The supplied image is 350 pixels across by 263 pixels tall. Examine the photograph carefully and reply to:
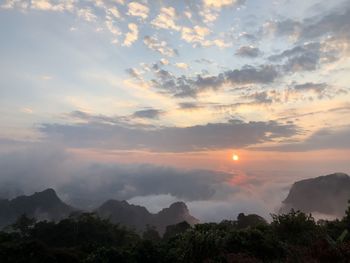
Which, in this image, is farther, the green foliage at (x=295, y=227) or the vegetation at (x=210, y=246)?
the green foliage at (x=295, y=227)

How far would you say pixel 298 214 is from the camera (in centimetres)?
2488

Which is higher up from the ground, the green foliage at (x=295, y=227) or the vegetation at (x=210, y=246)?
the green foliage at (x=295, y=227)

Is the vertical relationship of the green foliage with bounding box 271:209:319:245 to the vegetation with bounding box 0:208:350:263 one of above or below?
above

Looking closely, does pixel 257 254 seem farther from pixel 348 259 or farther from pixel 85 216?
pixel 85 216

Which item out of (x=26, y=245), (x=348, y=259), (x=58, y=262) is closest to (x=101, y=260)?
(x=58, y=262)

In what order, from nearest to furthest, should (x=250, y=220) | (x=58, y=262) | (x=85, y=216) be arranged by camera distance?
(x=58, y=262) < (x=85, y=216) < (x=250, y=220)

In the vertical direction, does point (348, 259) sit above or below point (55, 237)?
above

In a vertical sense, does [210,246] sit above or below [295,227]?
below

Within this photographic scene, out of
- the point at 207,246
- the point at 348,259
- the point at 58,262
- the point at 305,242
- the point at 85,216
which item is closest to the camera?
the point at 348,259

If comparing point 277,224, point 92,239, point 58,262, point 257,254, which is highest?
point 277,224

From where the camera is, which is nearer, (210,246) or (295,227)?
(210,246)

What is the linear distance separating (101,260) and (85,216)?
47523 millimetres

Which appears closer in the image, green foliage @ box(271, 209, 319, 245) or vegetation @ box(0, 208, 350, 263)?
vegetation @ box(0, 208, 350, 263)

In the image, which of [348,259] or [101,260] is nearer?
[348,259]
